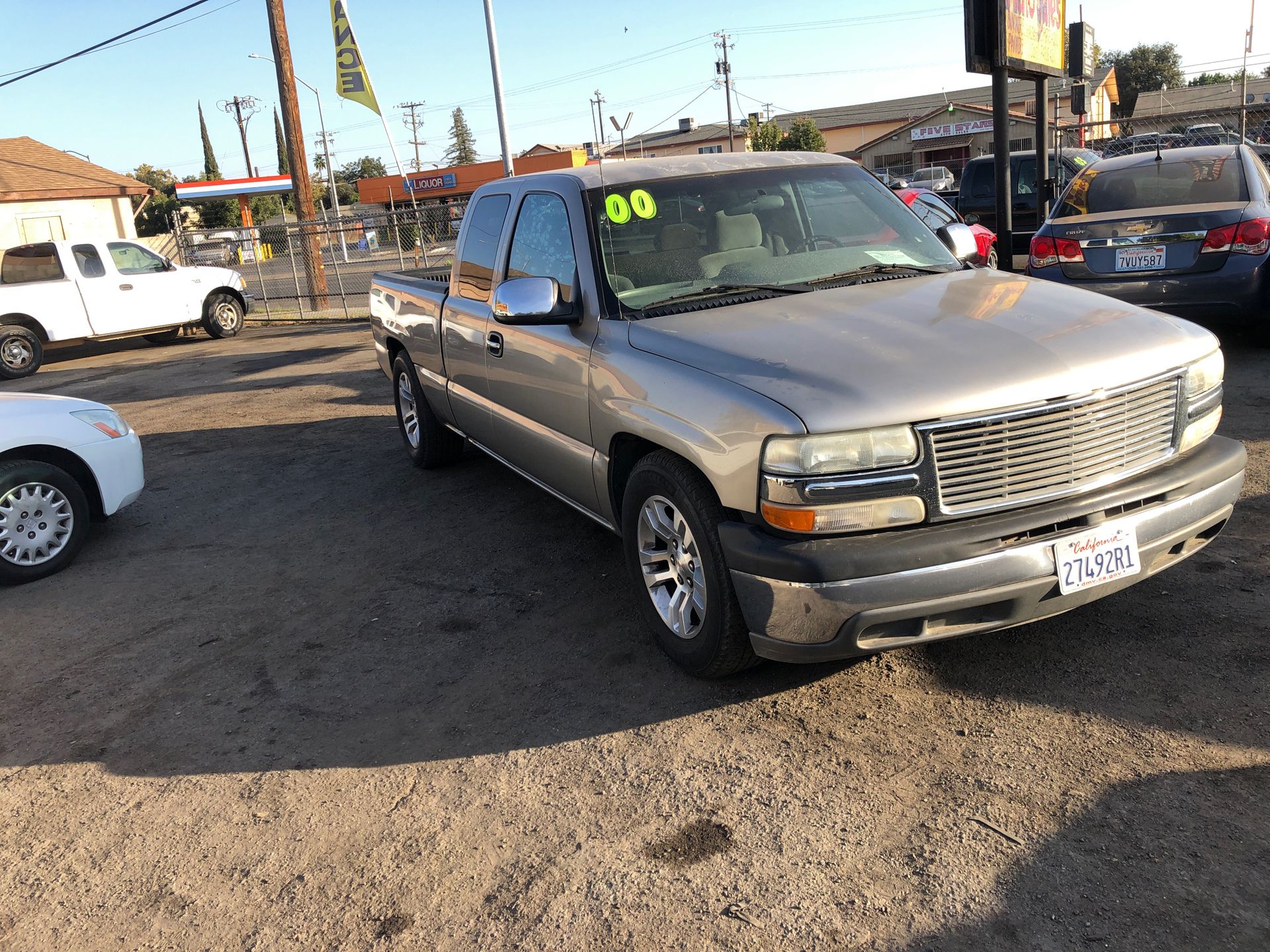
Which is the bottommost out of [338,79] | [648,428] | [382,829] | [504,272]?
[382,829]

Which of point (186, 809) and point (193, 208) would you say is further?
point (193, 208)

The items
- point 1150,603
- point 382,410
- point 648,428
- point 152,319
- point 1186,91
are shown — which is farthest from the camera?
point 1186,91

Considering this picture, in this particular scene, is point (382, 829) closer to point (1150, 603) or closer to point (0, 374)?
point (1150, 603)

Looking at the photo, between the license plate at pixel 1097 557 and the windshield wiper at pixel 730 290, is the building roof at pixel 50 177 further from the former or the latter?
the license plate at pixel 1097 557

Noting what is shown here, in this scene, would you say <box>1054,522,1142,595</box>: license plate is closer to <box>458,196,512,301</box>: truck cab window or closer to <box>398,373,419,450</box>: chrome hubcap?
<box>458,196,512,301</box>: truck cab window

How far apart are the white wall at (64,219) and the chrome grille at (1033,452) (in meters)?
28.5

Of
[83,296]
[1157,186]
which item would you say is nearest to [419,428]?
[1157,186]

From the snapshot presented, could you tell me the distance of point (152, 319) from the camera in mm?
16766

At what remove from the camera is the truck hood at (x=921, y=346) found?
3.11m

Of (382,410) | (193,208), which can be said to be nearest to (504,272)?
(382,410)

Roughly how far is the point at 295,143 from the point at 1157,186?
16.0 meters

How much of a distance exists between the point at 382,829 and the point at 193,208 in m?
68.6

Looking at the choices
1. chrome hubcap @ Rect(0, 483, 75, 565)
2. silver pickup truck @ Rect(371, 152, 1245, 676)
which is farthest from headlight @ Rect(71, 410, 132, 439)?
silver pickup truck @ Rect(371, 152, 1245, 676)

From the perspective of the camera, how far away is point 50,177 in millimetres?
26859
